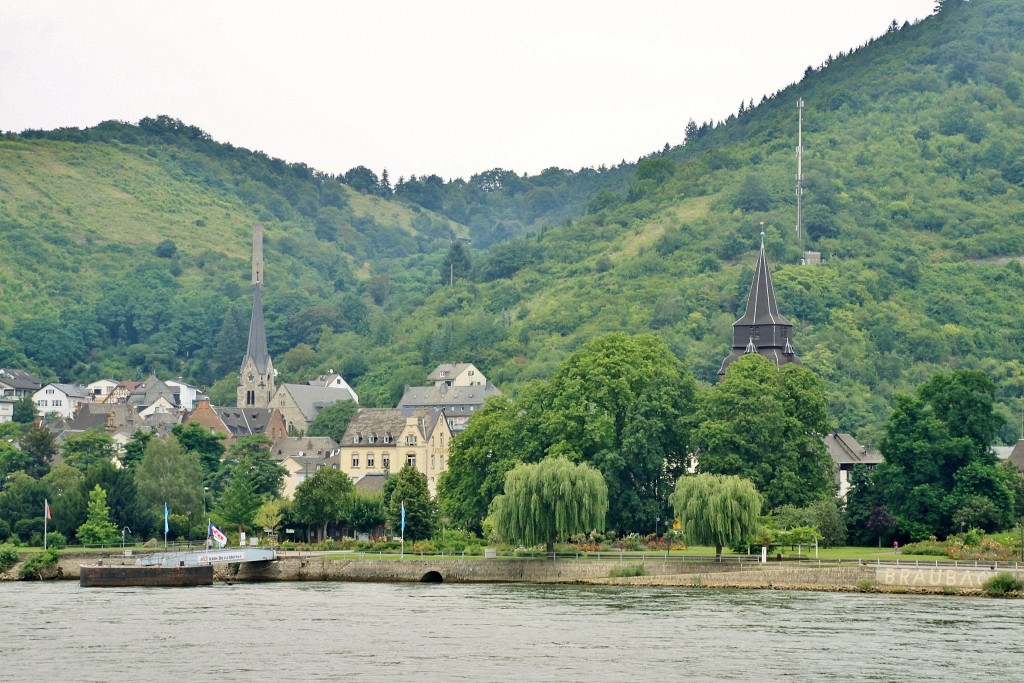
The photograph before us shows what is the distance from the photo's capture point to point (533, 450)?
112438 mm

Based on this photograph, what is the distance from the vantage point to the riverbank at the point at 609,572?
8738 cm

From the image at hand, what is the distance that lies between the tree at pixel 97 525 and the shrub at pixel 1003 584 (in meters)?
58.3

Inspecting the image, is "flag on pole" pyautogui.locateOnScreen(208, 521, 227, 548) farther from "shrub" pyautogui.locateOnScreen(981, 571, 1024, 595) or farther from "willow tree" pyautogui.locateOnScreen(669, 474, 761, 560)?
"shrub" pyautogui.locateOnScreen(981, 571, 1024, 595)

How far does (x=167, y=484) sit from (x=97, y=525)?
9089 mm

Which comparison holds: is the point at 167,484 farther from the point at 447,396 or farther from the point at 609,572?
the point at 447,396

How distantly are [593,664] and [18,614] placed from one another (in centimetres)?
3112

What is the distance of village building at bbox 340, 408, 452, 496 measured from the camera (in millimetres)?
150250

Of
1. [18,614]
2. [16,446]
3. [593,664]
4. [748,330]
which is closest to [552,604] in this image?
[593,664]

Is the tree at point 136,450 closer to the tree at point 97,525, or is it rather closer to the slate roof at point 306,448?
the slate roof at point 306,448

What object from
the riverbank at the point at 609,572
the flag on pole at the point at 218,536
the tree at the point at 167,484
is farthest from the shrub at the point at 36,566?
the tree at the point at 167,484

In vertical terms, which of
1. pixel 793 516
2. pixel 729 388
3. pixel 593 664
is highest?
pixel 729 388

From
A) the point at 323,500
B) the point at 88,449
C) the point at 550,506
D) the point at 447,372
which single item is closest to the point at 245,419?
the point at 447,372

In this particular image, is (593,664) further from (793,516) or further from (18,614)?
(793,516)

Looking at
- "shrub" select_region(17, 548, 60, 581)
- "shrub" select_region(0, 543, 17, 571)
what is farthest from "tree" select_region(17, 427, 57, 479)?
"shrub" select_region(17, 548, 60, 581)
